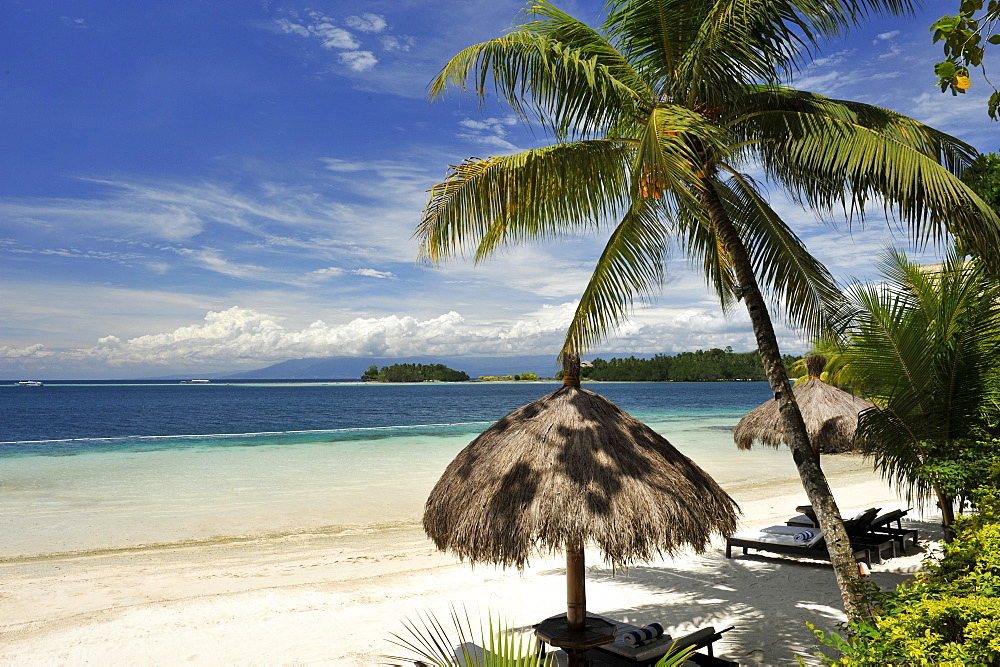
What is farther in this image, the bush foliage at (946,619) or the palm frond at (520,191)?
the palm frond at (520,191)

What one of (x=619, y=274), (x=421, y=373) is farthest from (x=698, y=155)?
(x=421, y=373)

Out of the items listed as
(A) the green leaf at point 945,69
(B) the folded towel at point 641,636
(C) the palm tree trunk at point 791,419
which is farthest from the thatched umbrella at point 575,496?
(A) the green leaf at point 945,69

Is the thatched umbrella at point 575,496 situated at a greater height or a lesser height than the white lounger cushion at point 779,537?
greater

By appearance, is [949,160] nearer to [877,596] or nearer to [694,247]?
[694,247]

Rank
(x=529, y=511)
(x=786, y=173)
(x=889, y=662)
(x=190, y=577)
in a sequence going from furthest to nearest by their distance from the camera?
(x=190, y=577)
(x=786, y=173)
(x=529, y=511)
(x=889, y=662)

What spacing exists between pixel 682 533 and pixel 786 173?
323 centimetres

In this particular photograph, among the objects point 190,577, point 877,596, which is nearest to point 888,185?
point 877,596

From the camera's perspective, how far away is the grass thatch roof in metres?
4.11

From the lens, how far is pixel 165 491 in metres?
15.7

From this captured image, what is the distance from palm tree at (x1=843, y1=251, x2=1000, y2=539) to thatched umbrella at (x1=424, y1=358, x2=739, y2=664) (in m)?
1.63

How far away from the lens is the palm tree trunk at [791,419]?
4375 mm

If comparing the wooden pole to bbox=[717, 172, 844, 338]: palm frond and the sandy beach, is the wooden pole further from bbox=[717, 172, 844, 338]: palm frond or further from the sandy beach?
bbox=[717, 172, 844, 338]: palm frond

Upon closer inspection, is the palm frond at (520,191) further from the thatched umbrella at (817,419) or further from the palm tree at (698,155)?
the thatched umbrella at (817,419)

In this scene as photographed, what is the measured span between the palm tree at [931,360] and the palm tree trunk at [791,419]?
2.72 ft
